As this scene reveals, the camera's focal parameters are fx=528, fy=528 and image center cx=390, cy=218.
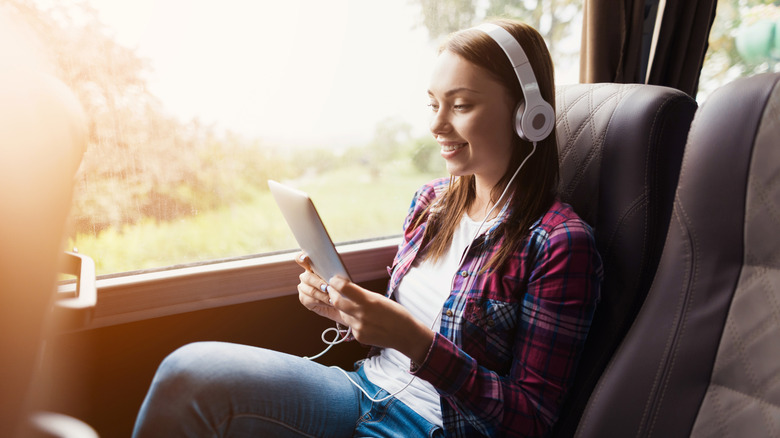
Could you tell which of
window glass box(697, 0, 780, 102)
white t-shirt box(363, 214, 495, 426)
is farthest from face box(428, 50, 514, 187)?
window glass box(697, 0, 780, 102)

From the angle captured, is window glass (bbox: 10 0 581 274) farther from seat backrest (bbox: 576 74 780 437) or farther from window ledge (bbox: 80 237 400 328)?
seat backrest (bbox: 576 74 780 437)

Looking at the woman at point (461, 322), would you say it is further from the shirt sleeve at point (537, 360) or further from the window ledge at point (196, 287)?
the window ledge at point (196, 287)

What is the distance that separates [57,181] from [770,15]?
2182mm

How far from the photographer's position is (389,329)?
847 mm

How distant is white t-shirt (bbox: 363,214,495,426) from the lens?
0.99 metres

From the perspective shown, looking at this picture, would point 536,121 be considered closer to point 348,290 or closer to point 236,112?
point 348,290

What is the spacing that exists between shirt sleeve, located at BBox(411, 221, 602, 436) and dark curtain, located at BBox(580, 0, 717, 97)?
0.88m

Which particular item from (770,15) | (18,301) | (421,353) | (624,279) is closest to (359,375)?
(421,353)

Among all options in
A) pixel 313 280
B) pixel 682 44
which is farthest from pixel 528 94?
pixel 682 44

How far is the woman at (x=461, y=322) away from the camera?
0.85m

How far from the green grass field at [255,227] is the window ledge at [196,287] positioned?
0.12ft

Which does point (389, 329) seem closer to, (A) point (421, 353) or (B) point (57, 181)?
(A) point (421, 353)

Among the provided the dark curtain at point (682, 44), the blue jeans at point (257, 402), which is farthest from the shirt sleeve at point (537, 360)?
the dark curtain at point (682, 44)

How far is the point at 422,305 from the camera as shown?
3.51ft
